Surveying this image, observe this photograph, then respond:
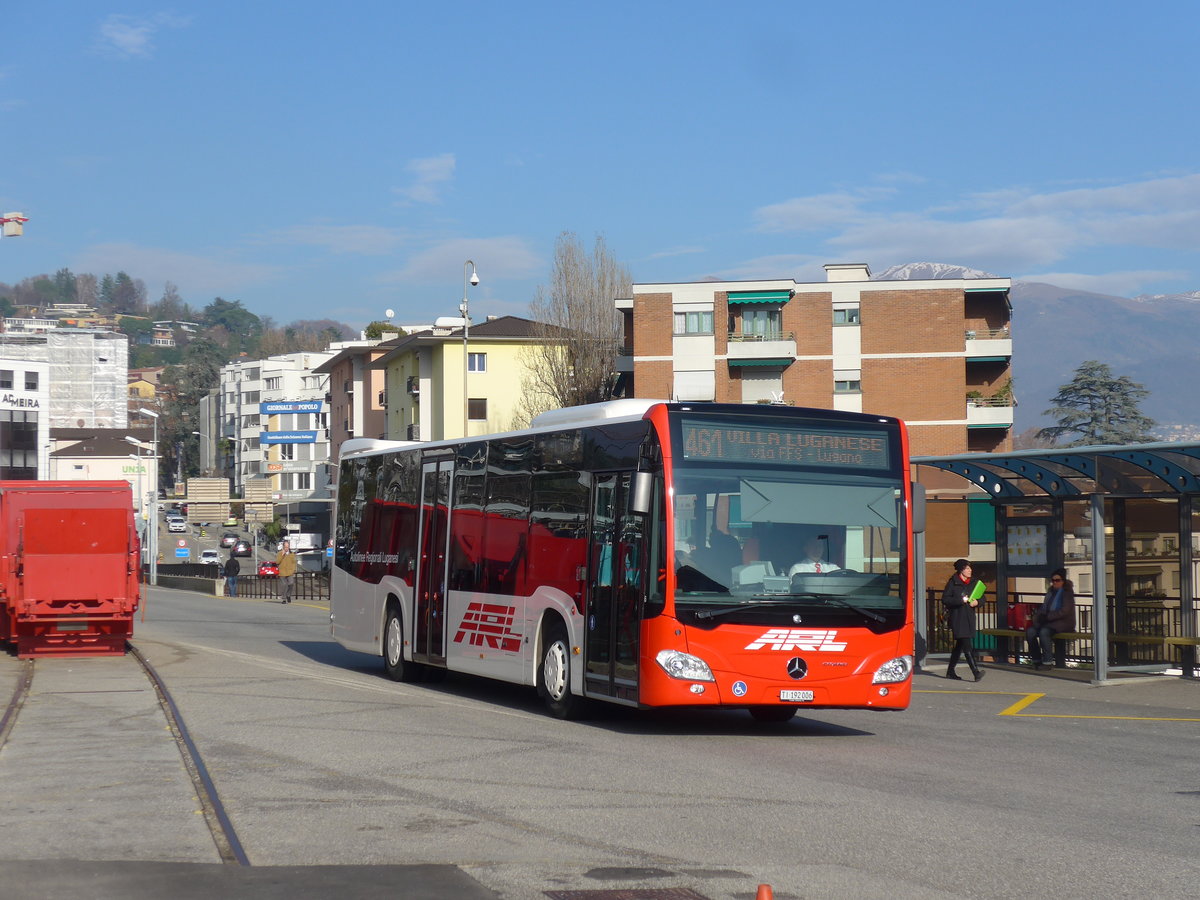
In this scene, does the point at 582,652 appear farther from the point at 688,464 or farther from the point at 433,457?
the point at 433,457

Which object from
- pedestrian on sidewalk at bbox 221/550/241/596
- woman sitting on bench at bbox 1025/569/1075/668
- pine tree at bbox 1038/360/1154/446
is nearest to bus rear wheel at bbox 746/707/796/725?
woman sitting on bench at bbox 1025/569/1075/668

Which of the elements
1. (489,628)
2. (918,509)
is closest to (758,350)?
(489,628)

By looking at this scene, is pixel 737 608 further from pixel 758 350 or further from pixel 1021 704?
pixel 758 350

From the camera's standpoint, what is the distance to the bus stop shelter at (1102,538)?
746 inches

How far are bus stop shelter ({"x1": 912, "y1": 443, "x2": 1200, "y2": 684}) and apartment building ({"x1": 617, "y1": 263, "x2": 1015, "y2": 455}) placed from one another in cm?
4600

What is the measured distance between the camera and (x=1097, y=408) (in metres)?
95.2

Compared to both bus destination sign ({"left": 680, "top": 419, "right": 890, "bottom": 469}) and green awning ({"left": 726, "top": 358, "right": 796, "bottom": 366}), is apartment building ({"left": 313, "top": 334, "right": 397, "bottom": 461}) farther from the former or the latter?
bus destination sign ({"left": 680, "top": 419, "right": 890, "bottom": 469})

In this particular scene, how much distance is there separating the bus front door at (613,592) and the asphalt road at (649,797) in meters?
0.55

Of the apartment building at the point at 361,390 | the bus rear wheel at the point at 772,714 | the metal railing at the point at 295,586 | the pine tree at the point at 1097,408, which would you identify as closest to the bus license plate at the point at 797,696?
the bus rear wheel at the point at 772,714

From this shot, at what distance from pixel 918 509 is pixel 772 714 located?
2.68m

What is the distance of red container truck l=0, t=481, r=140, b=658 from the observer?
22625 millimetres

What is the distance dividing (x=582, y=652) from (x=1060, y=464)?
803 cm

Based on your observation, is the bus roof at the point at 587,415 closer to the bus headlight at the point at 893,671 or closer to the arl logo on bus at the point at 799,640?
the arl logo on bus at the point at 799,640

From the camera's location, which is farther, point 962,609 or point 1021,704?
point 962,609
